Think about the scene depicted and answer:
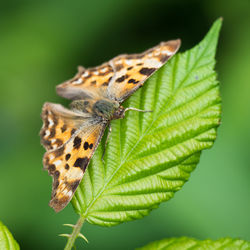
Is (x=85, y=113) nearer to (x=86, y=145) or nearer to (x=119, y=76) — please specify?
(x=119, y=76)

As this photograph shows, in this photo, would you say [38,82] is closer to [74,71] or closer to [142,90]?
[74,71]

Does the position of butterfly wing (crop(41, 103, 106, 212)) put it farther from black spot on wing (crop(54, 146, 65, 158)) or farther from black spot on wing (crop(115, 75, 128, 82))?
black spot on wing (crop(115, 75, 128, 82))

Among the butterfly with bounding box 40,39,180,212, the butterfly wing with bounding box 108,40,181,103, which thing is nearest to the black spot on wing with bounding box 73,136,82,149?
the butterfly with bounding box 40,39,180,212

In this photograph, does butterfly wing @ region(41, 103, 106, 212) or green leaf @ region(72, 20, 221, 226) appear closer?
green leaf @ region(72, 20, 221, 226)

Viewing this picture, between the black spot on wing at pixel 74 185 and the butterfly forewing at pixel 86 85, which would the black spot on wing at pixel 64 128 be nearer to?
the butterfly forewing at pixel 86 85

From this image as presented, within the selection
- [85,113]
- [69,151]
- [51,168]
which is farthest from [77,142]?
[85,113]
